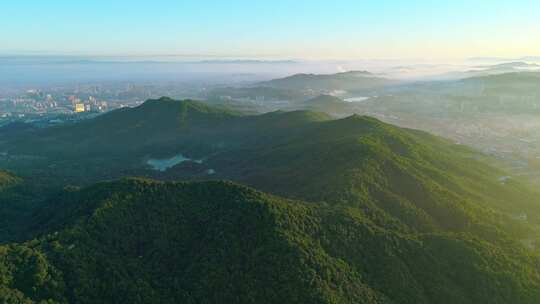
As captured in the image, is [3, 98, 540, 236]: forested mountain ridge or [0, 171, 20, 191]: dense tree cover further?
[0, 171, 20, 191]: dense tree cover

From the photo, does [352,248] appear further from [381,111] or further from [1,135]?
[381,111]

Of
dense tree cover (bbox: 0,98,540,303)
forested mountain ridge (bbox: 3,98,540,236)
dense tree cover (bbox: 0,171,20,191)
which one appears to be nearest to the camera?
dense tree cover (bbox: 0,98,540,303)

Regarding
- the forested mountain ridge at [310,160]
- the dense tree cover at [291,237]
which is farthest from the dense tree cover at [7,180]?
the forested mountain ridge at [310,160]

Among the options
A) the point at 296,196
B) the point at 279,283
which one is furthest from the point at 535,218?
the point at 279,283

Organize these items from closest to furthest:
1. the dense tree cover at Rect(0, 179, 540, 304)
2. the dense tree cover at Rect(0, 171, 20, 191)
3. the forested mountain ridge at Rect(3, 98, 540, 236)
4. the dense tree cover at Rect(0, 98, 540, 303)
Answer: the dense tree cover at Rect(0, 179, 540, 304)
the dense tree cover at Rect(0, 98, 540, 303)
the forested mountain ridge at Rect(3, 98, 540, 236)
the dense tree cover at Rect(0, 171, 20, 191)

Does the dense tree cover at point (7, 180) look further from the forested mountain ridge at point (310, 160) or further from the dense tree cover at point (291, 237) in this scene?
the forested mountain ridge at point (310, 160)

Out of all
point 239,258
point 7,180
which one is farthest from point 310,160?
point 7,180

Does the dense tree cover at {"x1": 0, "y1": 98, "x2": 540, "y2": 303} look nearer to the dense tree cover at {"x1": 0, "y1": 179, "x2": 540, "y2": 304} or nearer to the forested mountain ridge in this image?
the dense tree cover at {"x1": 0, "y1": 179, "x2": 540, "y2": 304}

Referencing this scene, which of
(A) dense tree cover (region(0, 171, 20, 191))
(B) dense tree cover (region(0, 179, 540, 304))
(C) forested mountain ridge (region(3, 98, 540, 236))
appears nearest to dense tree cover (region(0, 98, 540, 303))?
(B) dense tree cover (region(0, 179, 540, 304))

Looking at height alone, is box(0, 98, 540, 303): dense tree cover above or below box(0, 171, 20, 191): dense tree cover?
above
